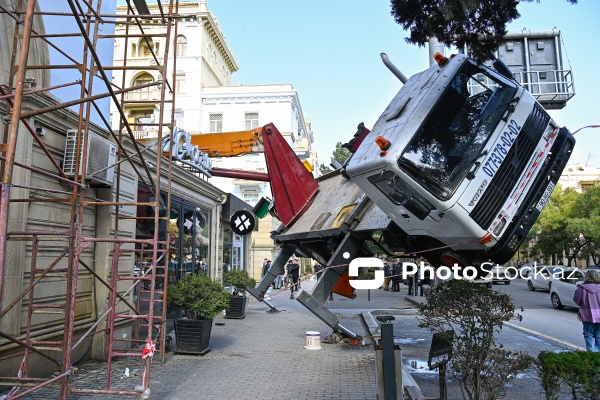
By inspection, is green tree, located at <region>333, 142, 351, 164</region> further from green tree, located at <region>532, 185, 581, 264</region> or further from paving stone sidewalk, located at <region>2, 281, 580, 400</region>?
paving stone sidewalk, located at <region>2, 281, 580, 400</region>

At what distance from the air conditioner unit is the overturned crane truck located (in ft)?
13.6

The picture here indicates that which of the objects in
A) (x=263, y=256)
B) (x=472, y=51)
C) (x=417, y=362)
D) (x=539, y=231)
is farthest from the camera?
(x=539, y=231)

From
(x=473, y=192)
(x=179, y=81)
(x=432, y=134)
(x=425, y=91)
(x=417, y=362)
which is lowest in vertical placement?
(x=417, y=362)

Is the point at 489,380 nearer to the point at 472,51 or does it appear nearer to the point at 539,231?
the point at 472,51

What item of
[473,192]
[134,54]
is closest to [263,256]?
[134,54]

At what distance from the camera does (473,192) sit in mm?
6531

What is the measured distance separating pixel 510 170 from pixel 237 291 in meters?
10.5

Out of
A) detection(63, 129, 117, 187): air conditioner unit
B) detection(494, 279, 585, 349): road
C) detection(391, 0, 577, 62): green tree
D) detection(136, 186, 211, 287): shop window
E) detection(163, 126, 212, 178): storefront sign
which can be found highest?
detection(391, 0, 577, 62): green tree

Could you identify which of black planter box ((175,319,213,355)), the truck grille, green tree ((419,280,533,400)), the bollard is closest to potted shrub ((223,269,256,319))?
black planter box ((175,319,213,355))

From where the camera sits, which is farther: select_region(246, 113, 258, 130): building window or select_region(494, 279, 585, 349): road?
select_region(246, 113, 258, 130): building window

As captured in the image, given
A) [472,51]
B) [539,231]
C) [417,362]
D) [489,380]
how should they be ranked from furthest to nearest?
[539,231]
[417,362]
[472,51]
[489,380]

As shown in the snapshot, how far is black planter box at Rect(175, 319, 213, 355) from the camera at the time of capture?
28.6 feet

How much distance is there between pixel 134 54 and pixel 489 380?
40.6 meters

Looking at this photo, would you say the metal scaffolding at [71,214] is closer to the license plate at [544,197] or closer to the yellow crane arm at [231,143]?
the yellow crane arm at [231,143]
